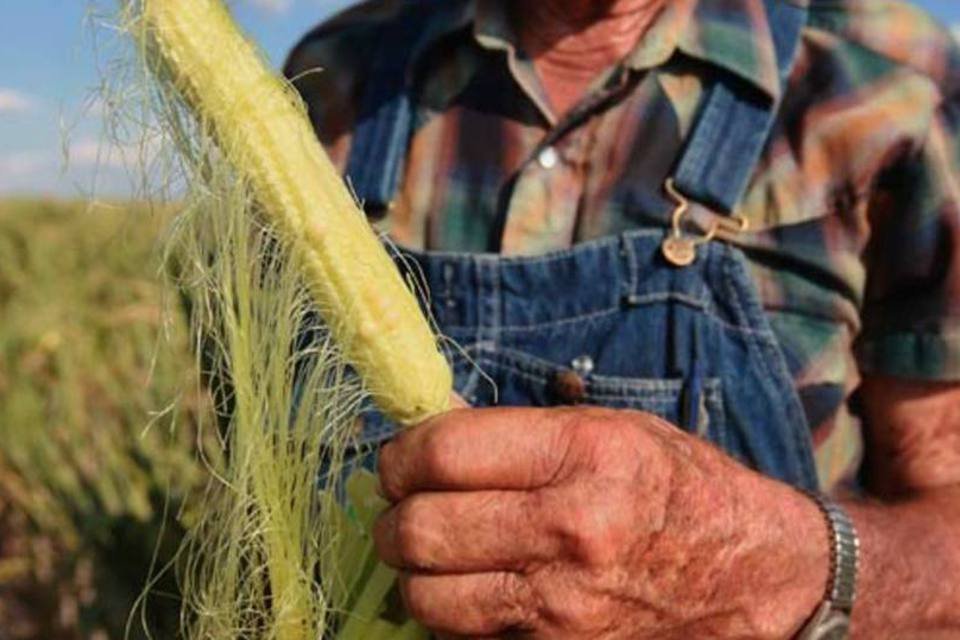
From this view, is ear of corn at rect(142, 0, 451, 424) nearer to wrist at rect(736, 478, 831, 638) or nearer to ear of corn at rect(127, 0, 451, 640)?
ear of corn at rect(127, 0, 451, 640)

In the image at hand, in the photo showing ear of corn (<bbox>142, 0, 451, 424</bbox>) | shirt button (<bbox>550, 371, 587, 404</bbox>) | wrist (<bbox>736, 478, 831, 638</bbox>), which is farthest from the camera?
shirt button (<bbox>550, 371, 587, 404</bbox>)

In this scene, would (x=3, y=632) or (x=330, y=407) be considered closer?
(x=330, y=407)

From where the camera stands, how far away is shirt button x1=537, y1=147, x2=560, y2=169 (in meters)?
1.32

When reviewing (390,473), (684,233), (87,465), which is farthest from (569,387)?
(87,465)

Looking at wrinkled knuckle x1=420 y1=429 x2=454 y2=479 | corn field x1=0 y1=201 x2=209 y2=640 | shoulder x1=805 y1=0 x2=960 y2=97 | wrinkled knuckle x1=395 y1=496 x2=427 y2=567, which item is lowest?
corn field x1=0 y1=201 x2=209 y2=640

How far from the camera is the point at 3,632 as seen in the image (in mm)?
2408

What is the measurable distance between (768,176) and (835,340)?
138 mm

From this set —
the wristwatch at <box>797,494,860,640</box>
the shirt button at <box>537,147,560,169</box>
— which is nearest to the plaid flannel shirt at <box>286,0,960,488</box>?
the shirt button at <box>537,147,560,169</box>

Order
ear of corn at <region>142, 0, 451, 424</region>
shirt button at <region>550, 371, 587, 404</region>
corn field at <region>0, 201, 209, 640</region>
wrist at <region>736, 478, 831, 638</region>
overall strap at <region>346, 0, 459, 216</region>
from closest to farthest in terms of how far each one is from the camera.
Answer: ear of corn at <region>142, 0, 451, 424</region>
wrist at <region>736, 478, 831, 638</region>
shirt button at <region>550, 371, 587, 404</region>
overall strap at <region>346, 0, 459, 216</region>
corn field at <region>0, 201, 209, 640</region>

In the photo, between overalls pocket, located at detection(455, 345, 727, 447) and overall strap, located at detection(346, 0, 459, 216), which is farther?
overall strap, located at detection(346, 0, 459, 216)

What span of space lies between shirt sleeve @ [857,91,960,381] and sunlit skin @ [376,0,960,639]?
0.15 metres

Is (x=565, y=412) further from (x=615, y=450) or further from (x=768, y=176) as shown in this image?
(x=768, y=176)

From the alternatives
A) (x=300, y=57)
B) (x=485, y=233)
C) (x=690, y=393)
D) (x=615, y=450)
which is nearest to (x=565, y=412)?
(x=615, y=450)

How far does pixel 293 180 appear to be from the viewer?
2.83 ft
